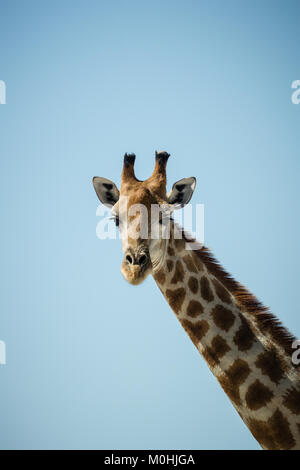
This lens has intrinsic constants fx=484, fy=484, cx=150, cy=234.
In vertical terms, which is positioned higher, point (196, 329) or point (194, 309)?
point (194, 309)

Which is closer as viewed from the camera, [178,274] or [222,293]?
[222,293]

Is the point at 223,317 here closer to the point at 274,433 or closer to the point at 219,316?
the point at 219,316

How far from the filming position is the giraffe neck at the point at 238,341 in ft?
20.3

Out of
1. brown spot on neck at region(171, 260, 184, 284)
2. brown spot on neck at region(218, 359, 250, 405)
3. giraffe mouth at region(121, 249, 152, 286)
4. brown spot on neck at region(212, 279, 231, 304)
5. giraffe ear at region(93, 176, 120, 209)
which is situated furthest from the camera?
giraffe ear at region(93, 176, 120, 209)

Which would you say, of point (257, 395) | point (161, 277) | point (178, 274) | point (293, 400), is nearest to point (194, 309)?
point (178, 274)

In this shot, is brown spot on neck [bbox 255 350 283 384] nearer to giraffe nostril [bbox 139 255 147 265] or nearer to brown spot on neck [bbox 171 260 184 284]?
brown spot on neck [bbox 171 260 184 284]

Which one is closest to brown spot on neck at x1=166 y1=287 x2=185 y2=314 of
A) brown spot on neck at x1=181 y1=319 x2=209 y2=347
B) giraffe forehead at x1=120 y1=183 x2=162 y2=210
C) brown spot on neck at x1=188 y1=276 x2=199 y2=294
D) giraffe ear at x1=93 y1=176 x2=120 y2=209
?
brown spot on neck at x1=188 y1=276 x2=199 y2=294

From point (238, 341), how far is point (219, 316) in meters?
0.45

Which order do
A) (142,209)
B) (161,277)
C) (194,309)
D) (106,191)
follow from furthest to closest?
(106,191)
(161,277)
(142,209)
(194,309)

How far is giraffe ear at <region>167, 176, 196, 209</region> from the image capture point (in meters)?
8.01

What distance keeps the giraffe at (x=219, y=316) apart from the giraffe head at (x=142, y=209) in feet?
0.05

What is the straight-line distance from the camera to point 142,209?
719cm

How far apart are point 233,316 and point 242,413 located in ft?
4.23
